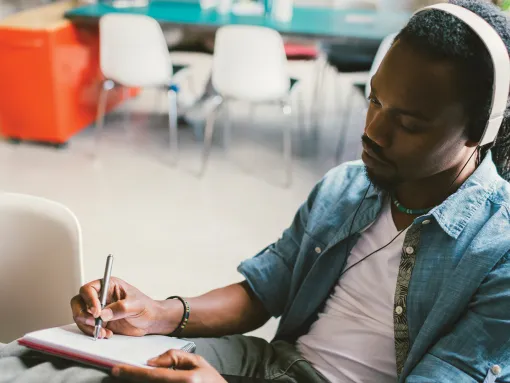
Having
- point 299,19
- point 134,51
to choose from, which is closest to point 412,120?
point 134,51

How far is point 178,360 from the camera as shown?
925 mm

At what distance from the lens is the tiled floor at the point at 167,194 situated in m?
2.47

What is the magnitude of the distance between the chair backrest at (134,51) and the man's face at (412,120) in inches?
96.8

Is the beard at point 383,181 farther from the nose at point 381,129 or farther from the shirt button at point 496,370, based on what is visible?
the shirt button at point 496,370

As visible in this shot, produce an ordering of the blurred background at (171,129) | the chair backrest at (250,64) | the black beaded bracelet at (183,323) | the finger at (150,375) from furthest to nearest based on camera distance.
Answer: the chair backrest at (250,64)
the blurred background at (171,129)
the black beaded bracelet at (183,323)
the finger at (150,375)

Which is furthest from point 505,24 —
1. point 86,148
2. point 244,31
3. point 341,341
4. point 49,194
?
point 86,148

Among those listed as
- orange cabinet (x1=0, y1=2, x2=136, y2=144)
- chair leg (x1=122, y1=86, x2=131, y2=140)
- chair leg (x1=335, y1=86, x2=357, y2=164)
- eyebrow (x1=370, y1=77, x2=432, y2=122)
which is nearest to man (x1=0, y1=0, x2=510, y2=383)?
eyebrow (x1=370, y1=77, x2=432, y2=122)

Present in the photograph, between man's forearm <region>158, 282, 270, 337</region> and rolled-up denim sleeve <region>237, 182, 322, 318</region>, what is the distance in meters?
0.03

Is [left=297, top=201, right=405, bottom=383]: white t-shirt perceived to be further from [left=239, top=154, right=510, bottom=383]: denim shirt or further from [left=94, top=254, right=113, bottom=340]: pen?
[left=94, top=254, right=113, bottom=340]: pen

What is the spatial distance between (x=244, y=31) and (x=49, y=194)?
130 centimetres

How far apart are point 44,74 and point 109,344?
2734mm

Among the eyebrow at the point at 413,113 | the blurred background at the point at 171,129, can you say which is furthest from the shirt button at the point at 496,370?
the blurred background at the point at 171,129

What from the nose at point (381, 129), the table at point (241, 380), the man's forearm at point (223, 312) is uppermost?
the nose at point (381, 129)

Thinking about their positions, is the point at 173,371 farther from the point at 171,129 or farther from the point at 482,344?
the point at 171,129
